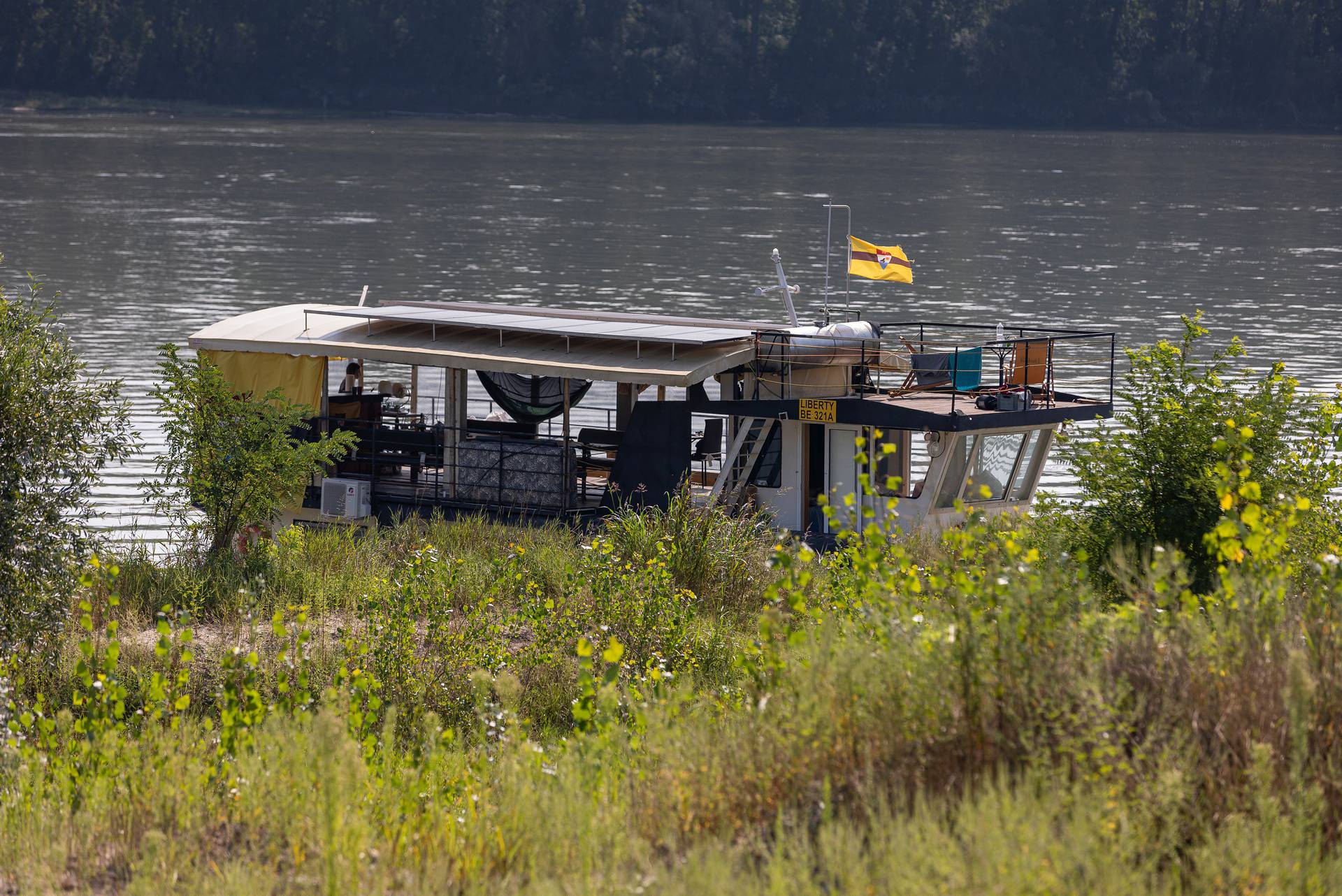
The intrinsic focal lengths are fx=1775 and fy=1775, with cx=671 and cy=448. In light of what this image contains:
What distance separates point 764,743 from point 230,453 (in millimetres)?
12381

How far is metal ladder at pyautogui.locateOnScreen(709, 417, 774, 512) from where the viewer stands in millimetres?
21953

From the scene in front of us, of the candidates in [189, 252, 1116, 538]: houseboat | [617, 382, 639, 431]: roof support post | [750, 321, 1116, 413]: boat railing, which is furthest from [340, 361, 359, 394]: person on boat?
[750, 321, 1116, 413]: boat railing

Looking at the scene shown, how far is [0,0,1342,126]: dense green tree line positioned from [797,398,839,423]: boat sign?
479 feet

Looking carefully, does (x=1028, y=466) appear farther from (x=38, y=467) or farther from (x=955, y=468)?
(x=38, y=467)

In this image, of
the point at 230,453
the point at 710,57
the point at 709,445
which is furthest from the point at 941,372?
the point at 710,57

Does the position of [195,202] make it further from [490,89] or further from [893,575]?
[490,89]

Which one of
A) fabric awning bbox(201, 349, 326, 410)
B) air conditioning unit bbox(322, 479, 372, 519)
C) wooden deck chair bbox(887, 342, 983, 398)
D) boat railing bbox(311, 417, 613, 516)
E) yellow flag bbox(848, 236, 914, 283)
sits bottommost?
air conditioning unit bbox(322, 479, 372, 519)

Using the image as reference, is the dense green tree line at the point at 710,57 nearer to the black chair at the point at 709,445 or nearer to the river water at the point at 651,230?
the river water at the point at 651,230

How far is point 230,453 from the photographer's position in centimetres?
2012

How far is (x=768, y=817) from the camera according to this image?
861 cm

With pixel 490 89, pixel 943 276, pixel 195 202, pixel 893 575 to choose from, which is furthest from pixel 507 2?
pixel 893 575

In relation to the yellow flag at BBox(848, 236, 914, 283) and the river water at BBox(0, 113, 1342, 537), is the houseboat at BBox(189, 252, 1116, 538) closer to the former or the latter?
the yellow flag at BBox(848, 236, 914, 283)

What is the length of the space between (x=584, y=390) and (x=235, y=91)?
6112 inches

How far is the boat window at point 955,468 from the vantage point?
70.0ft
